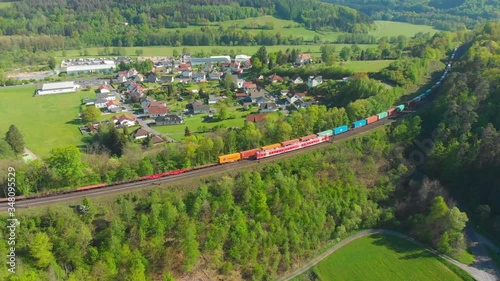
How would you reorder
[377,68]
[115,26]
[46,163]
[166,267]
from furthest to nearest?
[115,26]
[377,68]
[46,163]
[166,267]

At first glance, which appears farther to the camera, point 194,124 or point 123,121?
point 123,121

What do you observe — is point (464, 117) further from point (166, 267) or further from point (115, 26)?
point (115, 26)

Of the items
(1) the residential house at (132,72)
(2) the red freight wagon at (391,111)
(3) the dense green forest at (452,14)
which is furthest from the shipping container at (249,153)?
(3) the dense green forest at (452,14)

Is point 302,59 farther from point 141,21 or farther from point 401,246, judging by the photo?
point 141,21

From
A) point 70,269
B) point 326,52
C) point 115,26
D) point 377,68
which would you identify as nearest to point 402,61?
point 377,68

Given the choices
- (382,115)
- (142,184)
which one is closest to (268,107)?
(382,115)

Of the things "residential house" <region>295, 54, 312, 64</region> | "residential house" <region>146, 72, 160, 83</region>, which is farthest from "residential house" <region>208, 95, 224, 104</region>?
"residential house" <region>295, 54, 312, 64</region>

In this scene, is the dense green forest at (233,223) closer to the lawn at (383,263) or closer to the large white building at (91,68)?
the lawn at (383,263)
